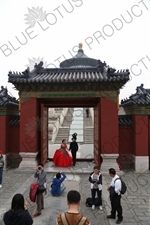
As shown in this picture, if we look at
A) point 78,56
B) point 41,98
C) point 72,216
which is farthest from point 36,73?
point 78,56

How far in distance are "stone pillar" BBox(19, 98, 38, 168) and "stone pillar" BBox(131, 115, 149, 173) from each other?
4829mm

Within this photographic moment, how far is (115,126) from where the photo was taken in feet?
31.6

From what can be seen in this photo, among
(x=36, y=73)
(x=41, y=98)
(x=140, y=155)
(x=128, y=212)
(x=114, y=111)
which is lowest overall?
(x=128, y=212)

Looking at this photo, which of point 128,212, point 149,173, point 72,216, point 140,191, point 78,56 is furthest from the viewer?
point 78,56

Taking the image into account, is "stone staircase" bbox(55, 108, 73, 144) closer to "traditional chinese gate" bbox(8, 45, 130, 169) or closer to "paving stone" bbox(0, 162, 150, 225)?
"traditional chinese gate" bbox(8, 45, 130, 169)

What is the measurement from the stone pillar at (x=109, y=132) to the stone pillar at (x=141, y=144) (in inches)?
39.2

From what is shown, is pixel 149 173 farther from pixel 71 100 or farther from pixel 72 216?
pixel 72 216

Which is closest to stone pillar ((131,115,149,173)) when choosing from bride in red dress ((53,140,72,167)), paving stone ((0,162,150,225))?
paving stone ((0,162,150,225))

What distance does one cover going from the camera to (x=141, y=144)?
975 centimetres

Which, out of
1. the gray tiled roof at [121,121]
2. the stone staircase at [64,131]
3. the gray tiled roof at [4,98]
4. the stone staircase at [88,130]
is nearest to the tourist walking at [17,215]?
the gray tiled roof at [4,98]

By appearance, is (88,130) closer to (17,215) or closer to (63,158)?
(63,158)

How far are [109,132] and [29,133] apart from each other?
3.87 m

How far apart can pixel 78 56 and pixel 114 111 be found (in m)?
14.1

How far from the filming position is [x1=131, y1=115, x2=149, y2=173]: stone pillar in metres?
9.66
